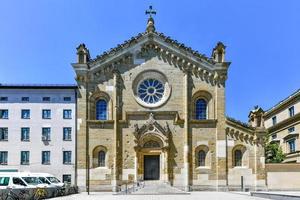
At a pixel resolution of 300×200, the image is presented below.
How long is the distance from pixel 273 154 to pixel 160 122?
71.8ft

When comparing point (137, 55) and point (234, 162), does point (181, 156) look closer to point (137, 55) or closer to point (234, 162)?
point (234, 162)

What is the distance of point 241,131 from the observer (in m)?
47.2

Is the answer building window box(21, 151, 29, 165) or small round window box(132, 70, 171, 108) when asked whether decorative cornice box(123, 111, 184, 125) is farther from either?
building window box(21, 151, 29, 165)

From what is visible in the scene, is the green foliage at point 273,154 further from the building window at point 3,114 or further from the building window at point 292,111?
the building window at point 3,114

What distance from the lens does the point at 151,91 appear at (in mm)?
48688

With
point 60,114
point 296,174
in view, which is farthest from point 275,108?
point 60,114

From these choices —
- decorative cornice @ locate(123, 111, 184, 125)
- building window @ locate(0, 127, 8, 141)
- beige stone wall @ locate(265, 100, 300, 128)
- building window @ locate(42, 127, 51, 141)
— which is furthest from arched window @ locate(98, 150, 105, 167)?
beige stone wall @ locate(265, 100, 300, 128)

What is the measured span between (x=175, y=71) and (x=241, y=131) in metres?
9.44

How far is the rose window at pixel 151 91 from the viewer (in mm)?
48469

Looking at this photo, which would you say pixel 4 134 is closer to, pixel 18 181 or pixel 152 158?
pixel 18 181

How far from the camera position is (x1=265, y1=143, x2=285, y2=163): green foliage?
60031mm

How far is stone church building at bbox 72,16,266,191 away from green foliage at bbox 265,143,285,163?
14195mm

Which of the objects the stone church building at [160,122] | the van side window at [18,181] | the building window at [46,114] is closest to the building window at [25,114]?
the building window at [46,114]

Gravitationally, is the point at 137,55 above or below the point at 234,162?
above
